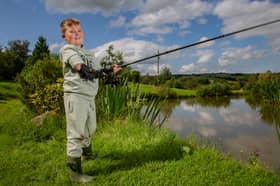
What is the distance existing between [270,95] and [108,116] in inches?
137

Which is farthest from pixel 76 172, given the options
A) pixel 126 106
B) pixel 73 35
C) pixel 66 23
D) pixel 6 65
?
pixel 6 65

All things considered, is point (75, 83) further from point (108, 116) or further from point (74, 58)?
→ point (108, 116)

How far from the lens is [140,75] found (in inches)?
269

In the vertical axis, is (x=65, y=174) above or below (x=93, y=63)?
below

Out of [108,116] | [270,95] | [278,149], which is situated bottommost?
[278,149]

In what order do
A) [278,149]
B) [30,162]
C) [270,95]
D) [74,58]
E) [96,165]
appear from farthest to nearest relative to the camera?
[278,149], [30,162], [96,165], [270,95], [74,58]

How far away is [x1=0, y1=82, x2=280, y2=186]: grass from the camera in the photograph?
3167mm

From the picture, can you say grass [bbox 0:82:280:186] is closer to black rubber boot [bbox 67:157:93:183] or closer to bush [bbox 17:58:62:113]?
black rubber boot [bbox 67:157:93:183]

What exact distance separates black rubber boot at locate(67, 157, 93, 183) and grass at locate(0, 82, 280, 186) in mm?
90

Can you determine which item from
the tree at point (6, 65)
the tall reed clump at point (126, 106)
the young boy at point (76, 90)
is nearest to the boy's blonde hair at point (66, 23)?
the young boy at point (76, 90)

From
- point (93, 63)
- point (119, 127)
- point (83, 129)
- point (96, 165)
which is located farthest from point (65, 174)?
point (119, 127)

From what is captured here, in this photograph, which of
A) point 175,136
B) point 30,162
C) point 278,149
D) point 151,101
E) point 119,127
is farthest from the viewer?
point 278,149

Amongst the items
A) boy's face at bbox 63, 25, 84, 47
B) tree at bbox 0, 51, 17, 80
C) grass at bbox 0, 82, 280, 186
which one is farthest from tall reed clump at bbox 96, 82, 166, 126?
tree at bbox 0, 51, 17, 80

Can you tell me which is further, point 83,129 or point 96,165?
point 96,165
